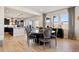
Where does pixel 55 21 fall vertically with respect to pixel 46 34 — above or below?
above

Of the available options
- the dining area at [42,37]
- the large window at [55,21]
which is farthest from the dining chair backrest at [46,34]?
the large window at [55,21]

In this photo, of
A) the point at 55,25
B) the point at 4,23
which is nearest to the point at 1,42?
the point at 4,23

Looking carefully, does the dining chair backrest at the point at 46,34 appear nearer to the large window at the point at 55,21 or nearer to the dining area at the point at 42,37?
the dining area at the point at 42,37

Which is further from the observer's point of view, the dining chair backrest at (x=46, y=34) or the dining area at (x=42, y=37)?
the dining chair backrest at (x=46, y=34)

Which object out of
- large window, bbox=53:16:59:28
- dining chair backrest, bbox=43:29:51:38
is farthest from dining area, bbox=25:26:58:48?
large window, bbox=53:16:59:28

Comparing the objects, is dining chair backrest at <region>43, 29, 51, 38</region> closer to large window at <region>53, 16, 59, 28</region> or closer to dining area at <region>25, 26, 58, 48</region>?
dining area at <region>25, 26, 58, 48</region>

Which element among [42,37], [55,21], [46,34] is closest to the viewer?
[55,21]

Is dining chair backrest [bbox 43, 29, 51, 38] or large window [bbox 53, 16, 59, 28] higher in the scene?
large window [bbox 53, 16, 59, 28]

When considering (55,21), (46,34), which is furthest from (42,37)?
(55,21)

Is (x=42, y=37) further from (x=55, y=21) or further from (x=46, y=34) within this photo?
(x=55, y=21)
